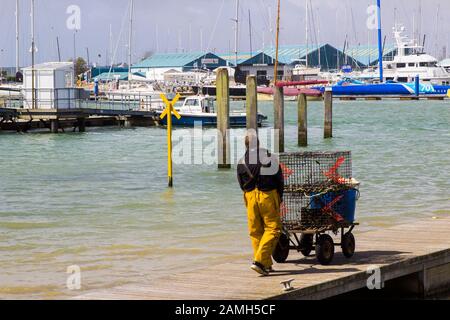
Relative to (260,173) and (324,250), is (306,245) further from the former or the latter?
(260,173)

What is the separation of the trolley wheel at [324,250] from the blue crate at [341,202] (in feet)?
1.42

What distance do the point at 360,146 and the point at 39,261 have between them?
34088 mm

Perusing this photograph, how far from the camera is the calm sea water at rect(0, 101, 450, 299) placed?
16172 millimetres

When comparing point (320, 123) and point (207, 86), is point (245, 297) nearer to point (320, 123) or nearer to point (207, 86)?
point (320, 123)

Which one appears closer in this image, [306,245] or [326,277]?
[326,277]

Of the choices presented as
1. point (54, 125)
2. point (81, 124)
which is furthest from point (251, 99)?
point (81, 124)

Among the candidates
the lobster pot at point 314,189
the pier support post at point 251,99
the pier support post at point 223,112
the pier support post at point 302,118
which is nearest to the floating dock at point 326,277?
the lobster pot at point 314,189

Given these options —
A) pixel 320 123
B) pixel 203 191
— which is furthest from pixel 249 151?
pixel 320 123

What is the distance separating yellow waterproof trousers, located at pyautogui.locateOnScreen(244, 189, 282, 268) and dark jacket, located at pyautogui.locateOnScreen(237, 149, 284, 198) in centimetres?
7

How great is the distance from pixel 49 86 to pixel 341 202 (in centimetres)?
4210

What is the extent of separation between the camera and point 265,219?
12.1 m

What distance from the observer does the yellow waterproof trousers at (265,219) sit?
1202 centimetres

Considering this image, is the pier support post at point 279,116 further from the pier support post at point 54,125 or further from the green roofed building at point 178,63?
the green roofed building at point 178,63

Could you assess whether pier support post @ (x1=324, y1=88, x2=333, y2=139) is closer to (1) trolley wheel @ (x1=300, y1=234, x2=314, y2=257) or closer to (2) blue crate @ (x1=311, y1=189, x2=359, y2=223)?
(2) blue crate @ (x1=311, y1=189, x2=359, y2=223)
